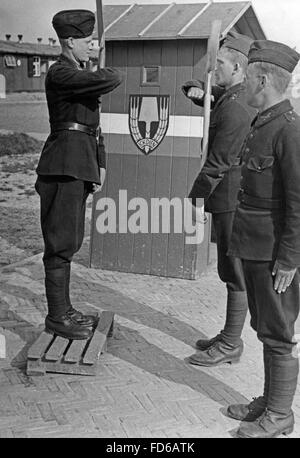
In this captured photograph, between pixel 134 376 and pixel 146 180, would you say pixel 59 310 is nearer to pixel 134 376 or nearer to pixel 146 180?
pixel 134 376

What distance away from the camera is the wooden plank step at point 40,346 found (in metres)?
3.90

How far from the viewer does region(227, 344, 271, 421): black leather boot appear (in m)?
3.28

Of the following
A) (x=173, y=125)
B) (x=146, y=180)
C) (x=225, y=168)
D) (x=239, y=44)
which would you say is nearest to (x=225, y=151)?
(x=225, y=168)

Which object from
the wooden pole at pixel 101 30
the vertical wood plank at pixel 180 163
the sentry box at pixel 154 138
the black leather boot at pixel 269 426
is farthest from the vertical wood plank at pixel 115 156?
the black leather boot at pixel 269 426

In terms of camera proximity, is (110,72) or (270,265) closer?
(270,265)

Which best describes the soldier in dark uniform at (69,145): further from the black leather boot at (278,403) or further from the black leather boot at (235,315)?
the black leather boot at (278,403)

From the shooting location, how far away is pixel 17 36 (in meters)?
8.95

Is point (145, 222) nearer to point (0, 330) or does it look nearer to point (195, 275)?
point (195, 275)

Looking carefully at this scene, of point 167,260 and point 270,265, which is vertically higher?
point 270,265

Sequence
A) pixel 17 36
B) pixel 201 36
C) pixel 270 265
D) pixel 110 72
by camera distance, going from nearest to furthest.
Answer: pixel 270 265 < pixel 110 72 < pixel 201 36 < pixel 17 36

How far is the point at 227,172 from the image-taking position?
159 inches

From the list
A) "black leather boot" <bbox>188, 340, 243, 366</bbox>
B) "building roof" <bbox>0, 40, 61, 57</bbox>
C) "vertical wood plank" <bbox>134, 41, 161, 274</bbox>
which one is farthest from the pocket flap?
"building roof" <bbox>0, 40, 61, 57</bbox>
